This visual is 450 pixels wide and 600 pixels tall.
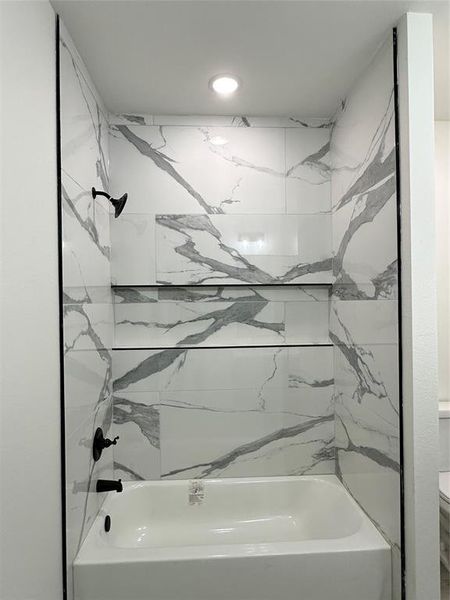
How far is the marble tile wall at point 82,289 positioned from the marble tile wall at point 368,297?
1224 millimetres

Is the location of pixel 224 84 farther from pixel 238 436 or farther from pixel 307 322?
pixel 238 436

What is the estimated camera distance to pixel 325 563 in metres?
1.66

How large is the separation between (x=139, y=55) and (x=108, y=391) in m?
1.59

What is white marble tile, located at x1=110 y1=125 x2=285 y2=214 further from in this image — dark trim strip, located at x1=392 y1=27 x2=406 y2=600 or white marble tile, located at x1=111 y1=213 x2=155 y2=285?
dark trim strip, located at x1=392 y1=27 x2=406 y2=600

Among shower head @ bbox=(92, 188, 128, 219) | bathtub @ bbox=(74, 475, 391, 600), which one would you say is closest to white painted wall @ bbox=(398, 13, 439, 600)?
bathtub @ bbox=(74, 475, 391, 600)

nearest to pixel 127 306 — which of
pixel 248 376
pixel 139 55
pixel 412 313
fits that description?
pixel 248 376

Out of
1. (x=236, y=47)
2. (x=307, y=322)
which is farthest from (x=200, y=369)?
(x=236, y=47)

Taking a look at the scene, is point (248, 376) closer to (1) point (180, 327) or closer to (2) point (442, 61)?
(1) point (180, 327)

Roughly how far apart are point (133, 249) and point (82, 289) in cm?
61

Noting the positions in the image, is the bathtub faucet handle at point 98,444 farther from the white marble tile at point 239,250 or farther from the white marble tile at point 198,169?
the white marble tile at point 198,169

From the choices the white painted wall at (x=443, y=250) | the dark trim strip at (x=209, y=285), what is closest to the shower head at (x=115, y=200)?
→ the dark trim strip at (x=209, y=285)

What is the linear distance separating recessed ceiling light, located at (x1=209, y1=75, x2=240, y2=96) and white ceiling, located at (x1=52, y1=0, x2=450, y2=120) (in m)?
0.04

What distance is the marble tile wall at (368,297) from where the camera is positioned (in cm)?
165

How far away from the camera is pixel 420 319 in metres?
1.53
